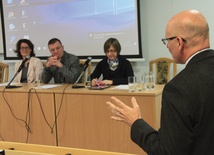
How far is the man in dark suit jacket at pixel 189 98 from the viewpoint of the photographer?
3.13 ft

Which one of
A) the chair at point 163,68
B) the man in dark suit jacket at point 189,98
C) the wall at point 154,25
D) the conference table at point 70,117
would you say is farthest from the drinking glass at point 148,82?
the wall at point 154,25

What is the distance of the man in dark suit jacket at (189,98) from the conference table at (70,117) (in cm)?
144

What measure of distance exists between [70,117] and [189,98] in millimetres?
2012

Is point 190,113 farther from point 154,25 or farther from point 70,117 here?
point 154,25

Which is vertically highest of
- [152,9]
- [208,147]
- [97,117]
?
[152,9]

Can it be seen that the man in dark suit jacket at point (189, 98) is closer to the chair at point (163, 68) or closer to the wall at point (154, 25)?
the chair at point (163, 68)

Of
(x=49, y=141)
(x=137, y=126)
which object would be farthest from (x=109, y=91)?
(x=137, y=126)

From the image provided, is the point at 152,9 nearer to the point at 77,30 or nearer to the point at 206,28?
the point at 77,30

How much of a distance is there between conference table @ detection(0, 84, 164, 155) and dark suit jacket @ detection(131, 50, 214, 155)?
1476 millimetres

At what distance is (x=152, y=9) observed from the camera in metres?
4.44

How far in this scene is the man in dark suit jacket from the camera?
0.95 metres

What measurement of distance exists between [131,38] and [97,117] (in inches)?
79.3

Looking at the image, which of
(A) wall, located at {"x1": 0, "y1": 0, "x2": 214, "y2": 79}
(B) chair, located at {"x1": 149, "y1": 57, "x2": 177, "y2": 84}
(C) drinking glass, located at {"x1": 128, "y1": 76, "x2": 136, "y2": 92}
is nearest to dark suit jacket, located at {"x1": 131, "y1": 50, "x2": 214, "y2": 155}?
(C) drinking glass, located at {"x1": 128, "y1": 76, "x2": 136, "y2": 92}

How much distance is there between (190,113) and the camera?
0.95 m
